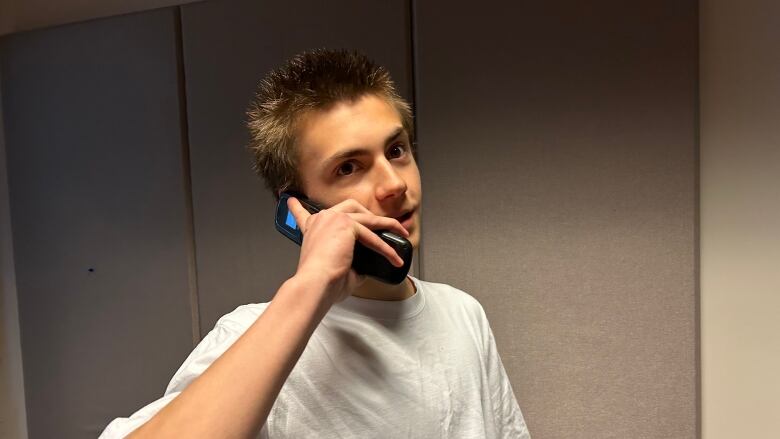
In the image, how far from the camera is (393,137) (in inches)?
30.1

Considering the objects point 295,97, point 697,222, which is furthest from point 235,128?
point 697,222

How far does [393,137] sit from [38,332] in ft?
5.38

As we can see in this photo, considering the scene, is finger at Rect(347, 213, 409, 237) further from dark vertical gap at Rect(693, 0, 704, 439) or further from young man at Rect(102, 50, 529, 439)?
dark vertical gap at Rect(693, 0, 704, 439)

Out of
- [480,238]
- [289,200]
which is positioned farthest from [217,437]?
[480,238]

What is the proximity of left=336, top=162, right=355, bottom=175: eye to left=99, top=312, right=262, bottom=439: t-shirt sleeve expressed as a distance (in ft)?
0.87

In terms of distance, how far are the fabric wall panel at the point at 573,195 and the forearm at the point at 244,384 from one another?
850 mm

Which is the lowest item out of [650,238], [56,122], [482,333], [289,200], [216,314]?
[216,314]

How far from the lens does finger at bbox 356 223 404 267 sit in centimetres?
62

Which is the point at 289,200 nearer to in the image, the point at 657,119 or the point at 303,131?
the point at 303,131

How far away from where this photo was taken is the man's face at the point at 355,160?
0.73 metres

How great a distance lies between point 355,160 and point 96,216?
1261 millimetres

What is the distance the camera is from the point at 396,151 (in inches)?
31.2

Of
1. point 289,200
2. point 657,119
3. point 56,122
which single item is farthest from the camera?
point 56,122

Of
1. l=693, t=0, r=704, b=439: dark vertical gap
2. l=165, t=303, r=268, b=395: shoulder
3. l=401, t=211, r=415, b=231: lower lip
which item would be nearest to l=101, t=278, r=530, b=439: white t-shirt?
l=165, t=303, r=268, b=395: shoulder
